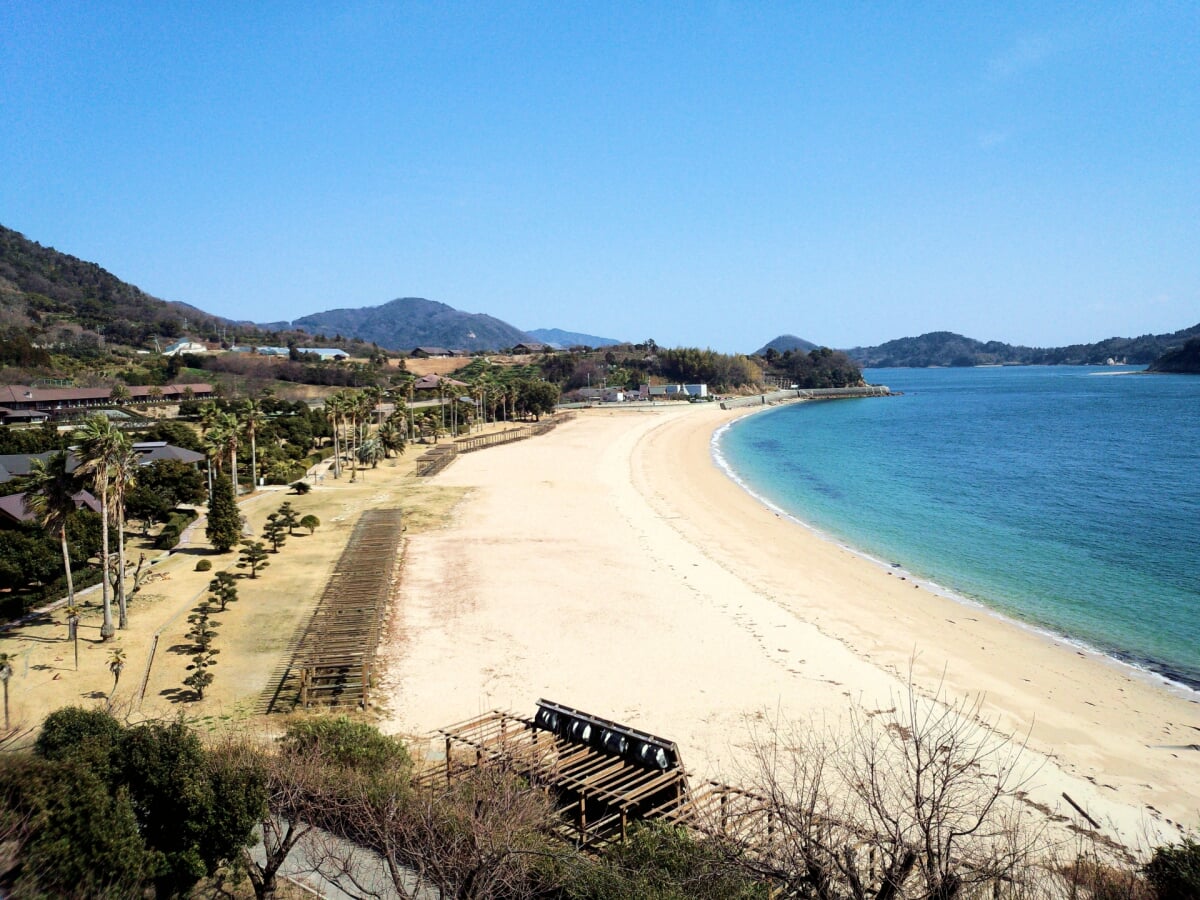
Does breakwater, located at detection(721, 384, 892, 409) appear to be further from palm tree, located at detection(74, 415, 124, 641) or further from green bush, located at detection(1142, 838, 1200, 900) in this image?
green bush, located at detection(1142, 838, 1200, 900)

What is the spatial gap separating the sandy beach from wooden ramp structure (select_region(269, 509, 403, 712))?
0.81 m

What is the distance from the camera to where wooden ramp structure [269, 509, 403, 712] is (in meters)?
18.3

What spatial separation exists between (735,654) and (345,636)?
36.6 ft

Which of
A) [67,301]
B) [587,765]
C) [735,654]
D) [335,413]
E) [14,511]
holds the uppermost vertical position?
[67,301]

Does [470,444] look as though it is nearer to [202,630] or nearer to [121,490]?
[121,490]

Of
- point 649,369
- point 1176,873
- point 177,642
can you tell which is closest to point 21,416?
point 177,642

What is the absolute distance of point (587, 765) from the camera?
13.8 metres

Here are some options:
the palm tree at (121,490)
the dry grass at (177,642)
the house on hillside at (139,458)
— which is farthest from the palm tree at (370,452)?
the palm tree at (121,490)

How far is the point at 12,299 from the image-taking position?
4941 inches

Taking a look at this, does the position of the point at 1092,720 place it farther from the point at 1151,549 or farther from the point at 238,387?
the point at 238,387

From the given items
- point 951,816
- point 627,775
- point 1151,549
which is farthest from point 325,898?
point 1151,549

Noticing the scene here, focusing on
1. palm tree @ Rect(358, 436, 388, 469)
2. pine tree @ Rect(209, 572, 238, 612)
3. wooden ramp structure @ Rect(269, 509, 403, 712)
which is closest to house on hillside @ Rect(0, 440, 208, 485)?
pine tree @ Rect(209, 572, 238, 612)

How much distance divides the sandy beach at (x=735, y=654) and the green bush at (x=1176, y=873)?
4007mm

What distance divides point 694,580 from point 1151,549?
863 inches
